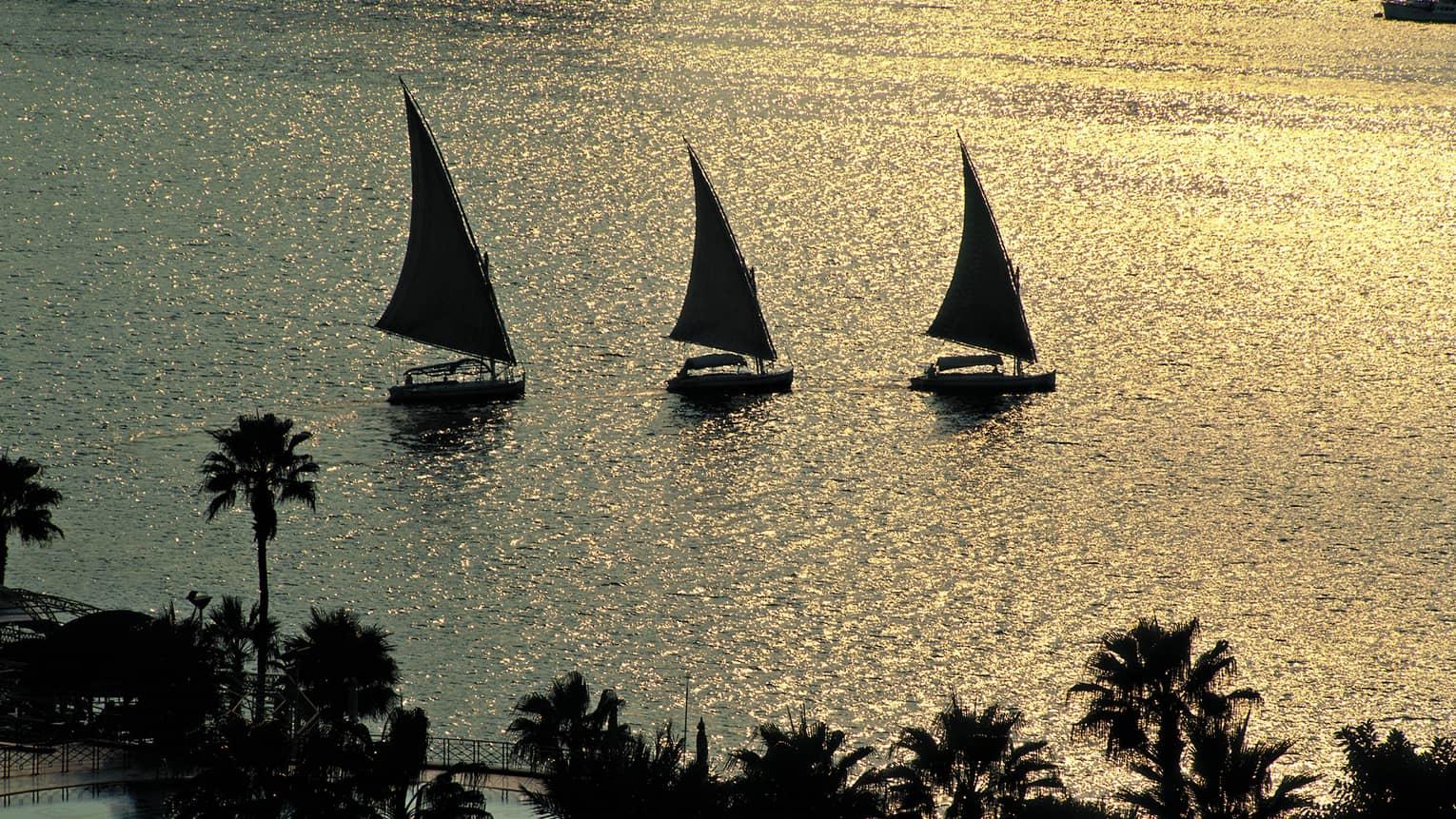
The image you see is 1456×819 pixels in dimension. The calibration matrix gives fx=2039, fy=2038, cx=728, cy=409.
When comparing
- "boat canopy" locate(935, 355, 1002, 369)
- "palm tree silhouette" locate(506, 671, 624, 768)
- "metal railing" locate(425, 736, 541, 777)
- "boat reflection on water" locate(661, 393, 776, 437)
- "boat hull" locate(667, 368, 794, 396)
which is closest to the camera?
"palm tree silhouette" locate(506, 671, 624, 768)

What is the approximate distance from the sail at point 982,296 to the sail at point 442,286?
25.2 meters

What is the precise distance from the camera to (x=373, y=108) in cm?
19550

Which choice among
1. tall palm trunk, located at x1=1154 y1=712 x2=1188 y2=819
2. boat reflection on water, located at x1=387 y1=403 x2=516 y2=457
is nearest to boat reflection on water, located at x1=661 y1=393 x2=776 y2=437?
boat reflection on water, located at x1=387 y1=403 x2=516 y2=457

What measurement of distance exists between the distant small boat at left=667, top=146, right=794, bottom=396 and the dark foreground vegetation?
5428cm

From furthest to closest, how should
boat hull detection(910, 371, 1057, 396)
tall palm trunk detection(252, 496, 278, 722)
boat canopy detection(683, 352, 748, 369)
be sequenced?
boat hull detection(910, 371, 1057, 396) < boat canopy detection(683, 352, 748, 369) < tall palm trunk detection(252, 496, 278, 722)

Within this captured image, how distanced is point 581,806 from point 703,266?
233ft

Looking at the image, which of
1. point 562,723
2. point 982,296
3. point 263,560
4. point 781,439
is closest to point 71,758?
point 562,723

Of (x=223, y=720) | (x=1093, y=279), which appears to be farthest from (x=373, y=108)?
(x=223, y=720)

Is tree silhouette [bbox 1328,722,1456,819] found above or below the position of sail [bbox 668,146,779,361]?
below

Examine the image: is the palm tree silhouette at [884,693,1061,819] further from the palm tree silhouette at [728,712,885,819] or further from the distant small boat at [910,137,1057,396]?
the distant small boat at [910,137,1057,396]

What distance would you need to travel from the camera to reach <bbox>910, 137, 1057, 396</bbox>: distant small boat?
109m

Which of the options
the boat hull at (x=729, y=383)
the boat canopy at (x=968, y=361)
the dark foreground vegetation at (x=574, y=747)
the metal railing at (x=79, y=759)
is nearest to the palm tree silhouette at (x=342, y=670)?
the dark foreground vegetation at (x=574, y=747)

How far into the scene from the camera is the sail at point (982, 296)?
111m

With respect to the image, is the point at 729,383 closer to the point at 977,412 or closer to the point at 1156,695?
the point at 977,412
